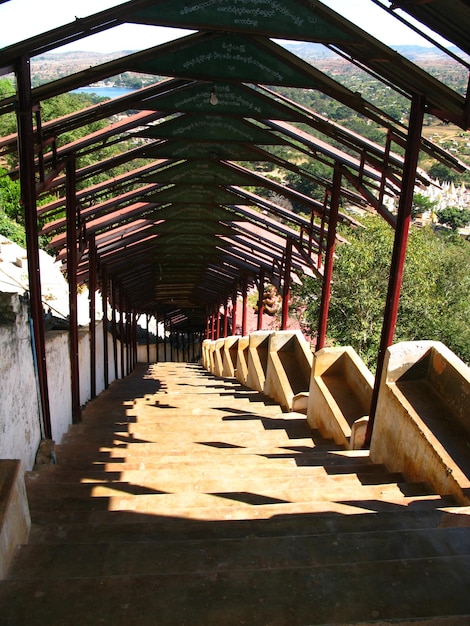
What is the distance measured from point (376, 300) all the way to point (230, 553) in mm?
20163

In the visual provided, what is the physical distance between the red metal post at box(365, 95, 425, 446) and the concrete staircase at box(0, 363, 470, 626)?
3.28ft

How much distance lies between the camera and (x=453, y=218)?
77000 mm

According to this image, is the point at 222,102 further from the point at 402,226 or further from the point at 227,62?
the point at 402,226

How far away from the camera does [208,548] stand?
3006mm

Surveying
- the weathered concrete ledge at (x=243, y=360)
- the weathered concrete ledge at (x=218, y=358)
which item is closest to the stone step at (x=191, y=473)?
the weathered concrete ledge at (x=243, y=360)

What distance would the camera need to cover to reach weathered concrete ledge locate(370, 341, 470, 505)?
4137 mm

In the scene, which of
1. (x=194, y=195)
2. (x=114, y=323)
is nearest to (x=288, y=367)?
(x=194, y=195)

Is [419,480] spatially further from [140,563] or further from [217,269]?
[217,269]

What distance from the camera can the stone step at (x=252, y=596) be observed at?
7.68 ft

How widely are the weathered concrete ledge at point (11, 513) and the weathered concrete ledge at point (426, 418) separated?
2.95 metres

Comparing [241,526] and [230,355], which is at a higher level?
[230,355]

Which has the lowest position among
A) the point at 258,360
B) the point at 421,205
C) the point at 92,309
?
the point at 258,360

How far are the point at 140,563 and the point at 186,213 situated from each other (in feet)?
27.2

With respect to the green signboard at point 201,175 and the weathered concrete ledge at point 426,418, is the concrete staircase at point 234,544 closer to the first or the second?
the weathered concrete ledge at point 426,418
